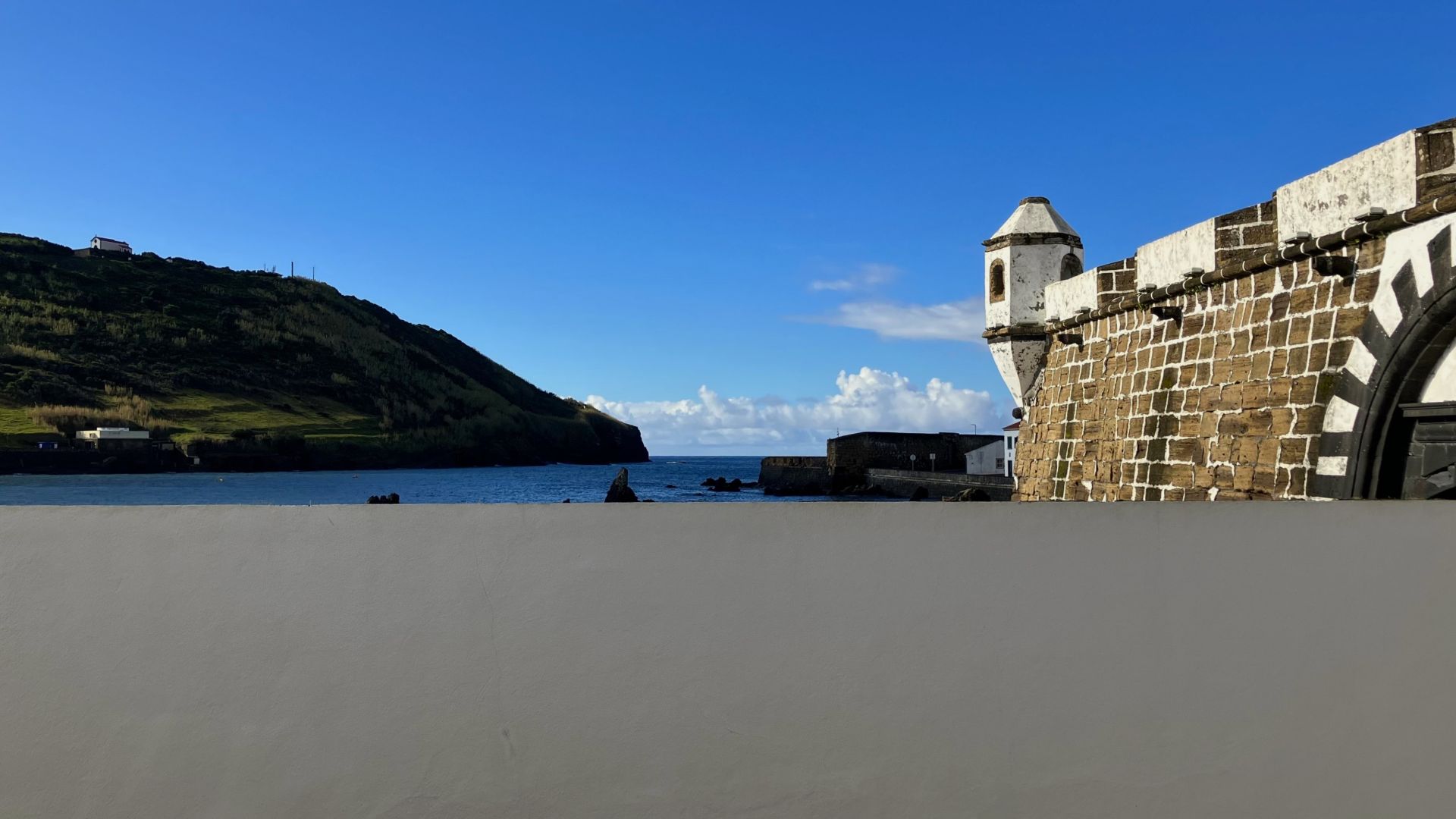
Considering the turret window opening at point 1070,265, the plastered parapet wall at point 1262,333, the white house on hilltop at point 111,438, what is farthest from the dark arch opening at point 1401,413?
the white house on hilltop at point 111,438

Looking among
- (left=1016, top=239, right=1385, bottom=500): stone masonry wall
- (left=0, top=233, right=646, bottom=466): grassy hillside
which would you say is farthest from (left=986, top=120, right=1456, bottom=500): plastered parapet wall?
(left=0, top=233, right=646, bottom=466): grassy hillside

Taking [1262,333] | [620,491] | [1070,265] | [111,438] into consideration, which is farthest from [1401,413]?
[111,438]

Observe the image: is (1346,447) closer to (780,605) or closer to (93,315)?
(780,605)

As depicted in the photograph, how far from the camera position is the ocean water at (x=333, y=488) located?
56.0 metres

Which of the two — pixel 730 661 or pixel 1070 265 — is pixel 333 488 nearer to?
pixel 1070 265

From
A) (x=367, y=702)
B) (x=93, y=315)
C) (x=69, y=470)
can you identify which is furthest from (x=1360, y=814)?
(x=93, y=315)

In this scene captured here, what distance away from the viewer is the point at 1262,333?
7648 millimetres

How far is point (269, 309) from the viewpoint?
87.8 metres

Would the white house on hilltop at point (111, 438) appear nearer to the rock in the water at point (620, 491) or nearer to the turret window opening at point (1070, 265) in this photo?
the rock in the water at point (620, 491)

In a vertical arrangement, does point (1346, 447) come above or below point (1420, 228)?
below

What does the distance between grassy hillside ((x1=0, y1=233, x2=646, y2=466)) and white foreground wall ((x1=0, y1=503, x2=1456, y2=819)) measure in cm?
7578

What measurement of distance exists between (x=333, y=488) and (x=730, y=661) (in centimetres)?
6744

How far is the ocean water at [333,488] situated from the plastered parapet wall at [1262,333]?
133 ft

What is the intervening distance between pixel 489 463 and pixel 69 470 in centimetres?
3139
